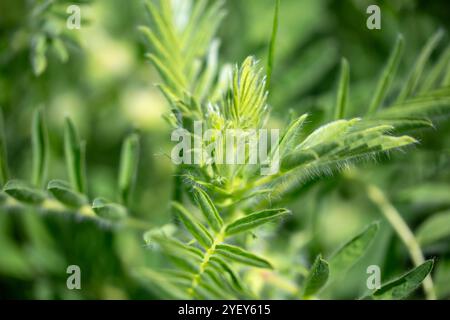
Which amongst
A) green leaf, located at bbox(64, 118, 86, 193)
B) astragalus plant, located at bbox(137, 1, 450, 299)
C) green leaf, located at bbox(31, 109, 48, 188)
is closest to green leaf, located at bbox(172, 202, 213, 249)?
astragalus plant, located at bbox(137, 1, 450, 299)

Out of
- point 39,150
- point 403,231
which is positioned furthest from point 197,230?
point 403,231

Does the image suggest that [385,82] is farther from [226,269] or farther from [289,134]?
[226,269]

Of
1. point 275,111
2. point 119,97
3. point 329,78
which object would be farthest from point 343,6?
point 119,97

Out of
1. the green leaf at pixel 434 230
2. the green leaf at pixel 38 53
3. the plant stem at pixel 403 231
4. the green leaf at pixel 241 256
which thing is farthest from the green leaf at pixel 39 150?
the green leaf at pixel 434 230

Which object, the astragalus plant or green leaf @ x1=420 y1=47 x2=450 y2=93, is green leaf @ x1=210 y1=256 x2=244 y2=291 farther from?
green leaf @ x1=420 y1=47 x2=450 y2=93

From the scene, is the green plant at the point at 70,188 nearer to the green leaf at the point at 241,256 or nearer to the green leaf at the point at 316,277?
the green leaf at the point at 241,256

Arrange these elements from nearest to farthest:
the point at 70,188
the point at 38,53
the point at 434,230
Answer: the point at 70,188, the point at 38,53, the point at 434,230
